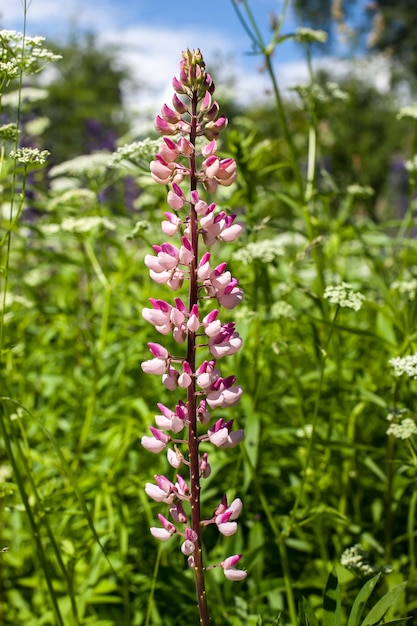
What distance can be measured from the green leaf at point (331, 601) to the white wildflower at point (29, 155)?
1.19 meters

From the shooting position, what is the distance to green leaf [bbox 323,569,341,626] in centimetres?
162

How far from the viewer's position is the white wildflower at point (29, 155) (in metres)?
1.69

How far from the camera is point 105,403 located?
3350 millimetres

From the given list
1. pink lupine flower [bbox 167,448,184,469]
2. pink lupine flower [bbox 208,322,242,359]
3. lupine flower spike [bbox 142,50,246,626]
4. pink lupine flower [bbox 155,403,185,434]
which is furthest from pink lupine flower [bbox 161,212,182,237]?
pink lupine flower [bbox 167,448,184,469]

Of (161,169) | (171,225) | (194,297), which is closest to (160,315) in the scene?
(194,297)

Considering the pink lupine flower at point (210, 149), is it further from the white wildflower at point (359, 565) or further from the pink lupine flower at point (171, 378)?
the white wildflower at point (359, 565)

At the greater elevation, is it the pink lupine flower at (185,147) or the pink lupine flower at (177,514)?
the pink lupine flower at (185,147)

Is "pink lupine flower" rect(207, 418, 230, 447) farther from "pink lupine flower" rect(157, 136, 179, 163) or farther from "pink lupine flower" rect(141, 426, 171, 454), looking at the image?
"pink lupine flower" rect(157, 136, 179, 163)

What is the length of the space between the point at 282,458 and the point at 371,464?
0.55m

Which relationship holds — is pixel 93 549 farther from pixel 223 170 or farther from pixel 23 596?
pixel 223 170

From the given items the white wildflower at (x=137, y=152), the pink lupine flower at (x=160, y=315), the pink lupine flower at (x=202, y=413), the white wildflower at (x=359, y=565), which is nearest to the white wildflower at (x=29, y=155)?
the pink lupine flower at (x=160, y=315)

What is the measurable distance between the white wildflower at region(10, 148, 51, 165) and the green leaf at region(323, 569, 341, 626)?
119 centimetres

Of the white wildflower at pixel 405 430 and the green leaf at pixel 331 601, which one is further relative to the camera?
the white wildflower at pixel 405 430

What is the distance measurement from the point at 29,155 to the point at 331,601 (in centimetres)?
128
